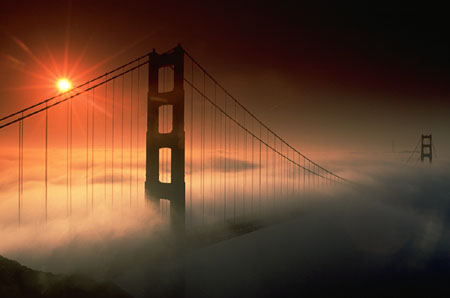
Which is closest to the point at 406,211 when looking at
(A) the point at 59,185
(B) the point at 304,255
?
(B) the point at 304,255

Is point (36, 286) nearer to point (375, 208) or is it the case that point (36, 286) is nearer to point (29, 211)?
point (375, 208)

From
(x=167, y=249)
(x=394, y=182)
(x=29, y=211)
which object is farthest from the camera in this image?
(x=394, y=182)

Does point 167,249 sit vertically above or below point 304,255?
above

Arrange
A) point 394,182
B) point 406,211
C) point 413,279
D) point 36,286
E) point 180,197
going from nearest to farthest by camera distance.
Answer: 1. point 36,286
2. point 180,197
3. point 413,279
4. point 406,211
5. point 394,182

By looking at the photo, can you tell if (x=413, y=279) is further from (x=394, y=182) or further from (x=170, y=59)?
(x=394, y=182)

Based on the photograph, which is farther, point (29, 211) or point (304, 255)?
point (29, 211)

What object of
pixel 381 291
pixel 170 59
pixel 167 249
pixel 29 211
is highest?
pixel 170 59
